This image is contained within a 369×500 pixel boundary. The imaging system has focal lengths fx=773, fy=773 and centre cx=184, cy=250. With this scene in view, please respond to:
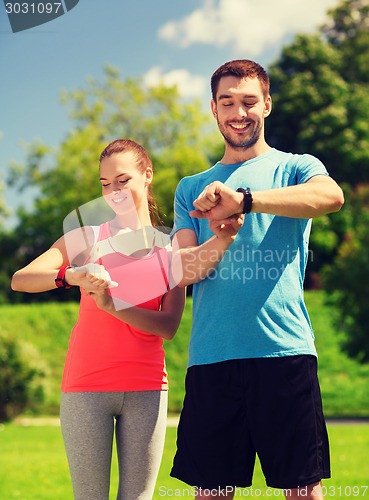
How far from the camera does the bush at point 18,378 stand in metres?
12.5

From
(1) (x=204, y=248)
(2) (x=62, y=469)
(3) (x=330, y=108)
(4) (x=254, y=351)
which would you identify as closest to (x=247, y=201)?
(1) (x=204, y=248)

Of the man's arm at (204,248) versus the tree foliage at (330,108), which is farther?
the tree foliage at (330,108)

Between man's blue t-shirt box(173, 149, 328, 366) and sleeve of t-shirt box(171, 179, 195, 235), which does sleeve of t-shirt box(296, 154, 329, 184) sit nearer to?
man's blue t-shirt box(173, 149, 328, 366)

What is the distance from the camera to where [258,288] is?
8.14 ft

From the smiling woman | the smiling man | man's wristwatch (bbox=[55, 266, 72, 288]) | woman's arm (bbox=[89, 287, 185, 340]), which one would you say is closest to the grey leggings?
the smiling woman

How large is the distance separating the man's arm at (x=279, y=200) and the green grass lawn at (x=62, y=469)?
8.16 ft

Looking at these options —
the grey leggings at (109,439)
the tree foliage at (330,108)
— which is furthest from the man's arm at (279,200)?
the tree foliage at (330,108)

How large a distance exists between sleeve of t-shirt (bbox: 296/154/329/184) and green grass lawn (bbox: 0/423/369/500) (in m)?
2.43

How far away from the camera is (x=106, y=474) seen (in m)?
2.59

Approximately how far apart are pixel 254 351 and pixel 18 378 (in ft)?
35.9

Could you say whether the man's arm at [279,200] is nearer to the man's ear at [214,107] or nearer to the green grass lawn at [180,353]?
the man's ear at [214,107]

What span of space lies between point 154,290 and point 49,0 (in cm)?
289

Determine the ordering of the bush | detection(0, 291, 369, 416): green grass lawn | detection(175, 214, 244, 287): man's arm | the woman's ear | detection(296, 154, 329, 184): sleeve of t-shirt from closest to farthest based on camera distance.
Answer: detection(175, 214, 244, 287): man's arm < detection(296, 154, 329, 184): sleeve of t-shirt < the woman's ear < the bush < detection(0, 291, 369, 416): green grass lawn

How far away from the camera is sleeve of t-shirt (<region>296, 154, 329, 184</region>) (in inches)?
97.9
